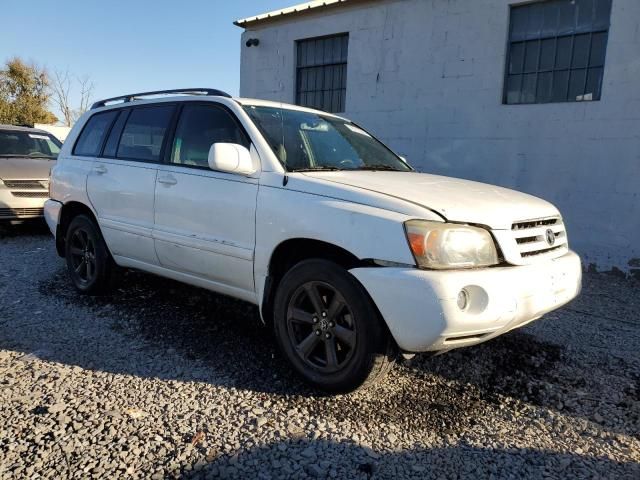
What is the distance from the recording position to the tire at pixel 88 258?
453 centimetres

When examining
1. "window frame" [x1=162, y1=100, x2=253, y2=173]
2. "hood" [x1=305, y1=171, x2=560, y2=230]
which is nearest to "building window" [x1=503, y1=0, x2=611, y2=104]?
"hood" [x1=305, y1=171, x2=560, y2=230]

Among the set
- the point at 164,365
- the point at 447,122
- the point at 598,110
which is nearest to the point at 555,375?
the point at 164,365

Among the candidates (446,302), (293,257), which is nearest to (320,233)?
(293,257)

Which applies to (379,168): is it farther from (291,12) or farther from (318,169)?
(291,12)

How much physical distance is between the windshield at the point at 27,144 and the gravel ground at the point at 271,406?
539 centimetres

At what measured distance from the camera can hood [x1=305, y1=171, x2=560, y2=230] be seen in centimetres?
271

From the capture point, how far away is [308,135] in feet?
12.2

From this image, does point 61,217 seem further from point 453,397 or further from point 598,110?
point 598,110

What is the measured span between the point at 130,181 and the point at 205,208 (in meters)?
0.99

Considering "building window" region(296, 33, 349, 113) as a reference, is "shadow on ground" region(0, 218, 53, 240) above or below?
below

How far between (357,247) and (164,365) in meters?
1.59

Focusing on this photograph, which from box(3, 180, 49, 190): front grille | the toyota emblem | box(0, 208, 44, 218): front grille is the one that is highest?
the toyota emblem

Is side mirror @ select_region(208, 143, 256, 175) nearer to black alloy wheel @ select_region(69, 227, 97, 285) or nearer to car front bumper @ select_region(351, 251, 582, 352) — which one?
Result: car front bumper @ select_region(351, 251, 582, 352)

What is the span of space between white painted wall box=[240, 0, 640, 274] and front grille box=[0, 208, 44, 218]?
17.3 ft
